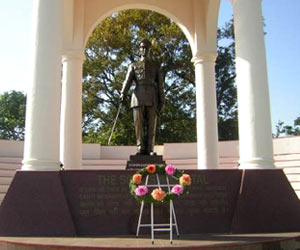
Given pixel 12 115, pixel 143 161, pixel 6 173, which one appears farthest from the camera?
pixel 12 115

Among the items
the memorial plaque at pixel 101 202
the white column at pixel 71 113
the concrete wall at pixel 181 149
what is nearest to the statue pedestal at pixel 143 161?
the memorial plaque at pixel 101 202

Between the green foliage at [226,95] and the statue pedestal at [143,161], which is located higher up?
the green foliage at [226,95]

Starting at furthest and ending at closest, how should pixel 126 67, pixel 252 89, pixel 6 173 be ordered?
pixel 126 67, pixel 6 173, pixel 252 89

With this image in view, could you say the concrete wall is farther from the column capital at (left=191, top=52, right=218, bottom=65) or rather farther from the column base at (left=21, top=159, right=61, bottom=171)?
the column base at (left=21, top=159, right=61, bottom=171)

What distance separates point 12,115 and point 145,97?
54304 millimetres

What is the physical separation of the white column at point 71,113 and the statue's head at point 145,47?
183 inches

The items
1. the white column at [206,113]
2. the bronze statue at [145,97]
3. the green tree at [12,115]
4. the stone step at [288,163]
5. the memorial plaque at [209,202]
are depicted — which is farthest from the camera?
the green tree at [12,115]

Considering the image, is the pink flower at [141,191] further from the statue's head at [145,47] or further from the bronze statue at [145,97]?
the statue's head at [145,47]

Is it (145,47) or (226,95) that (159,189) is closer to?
(145,47)

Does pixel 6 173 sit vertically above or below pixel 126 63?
below

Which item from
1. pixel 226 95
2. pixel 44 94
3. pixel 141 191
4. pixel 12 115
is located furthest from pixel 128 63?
pixel 12 115

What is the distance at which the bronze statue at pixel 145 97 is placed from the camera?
11.9m

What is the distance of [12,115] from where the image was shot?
61062 mm

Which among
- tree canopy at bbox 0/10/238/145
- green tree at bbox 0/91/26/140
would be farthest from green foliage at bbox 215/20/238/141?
green tree at bbox 0/91/26/140
